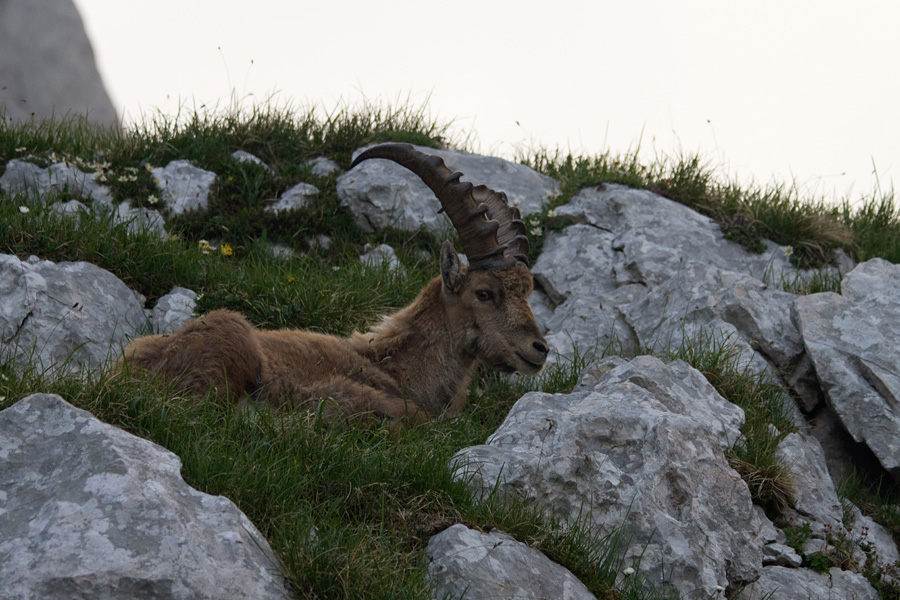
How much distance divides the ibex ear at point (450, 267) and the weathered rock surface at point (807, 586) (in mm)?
3282

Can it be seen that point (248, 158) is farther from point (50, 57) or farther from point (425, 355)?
point (50, 57)

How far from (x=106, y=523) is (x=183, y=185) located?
6.94 m

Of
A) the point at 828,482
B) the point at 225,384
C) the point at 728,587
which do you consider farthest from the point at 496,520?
the point at 828,482

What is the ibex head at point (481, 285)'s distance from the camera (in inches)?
293

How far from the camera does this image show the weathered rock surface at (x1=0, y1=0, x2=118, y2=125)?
2877 centimetres

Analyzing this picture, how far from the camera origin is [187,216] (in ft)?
32.8

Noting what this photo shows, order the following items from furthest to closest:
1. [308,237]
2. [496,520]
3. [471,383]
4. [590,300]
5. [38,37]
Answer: [38,37] → [308,237] → [590,300] → [471,383] → [496,520]

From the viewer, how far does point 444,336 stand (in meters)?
7.59

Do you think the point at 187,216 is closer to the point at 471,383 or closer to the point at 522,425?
the point at 471,383

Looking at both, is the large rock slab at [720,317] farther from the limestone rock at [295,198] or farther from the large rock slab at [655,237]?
the limestone rock at [295,198]

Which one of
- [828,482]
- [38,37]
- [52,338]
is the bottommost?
[52,338]

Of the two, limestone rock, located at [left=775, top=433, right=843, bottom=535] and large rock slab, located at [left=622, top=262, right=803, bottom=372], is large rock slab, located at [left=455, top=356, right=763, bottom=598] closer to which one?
limestone rock, located at [left=775, top=433, right=843, bottom=535]

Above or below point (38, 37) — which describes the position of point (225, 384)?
below

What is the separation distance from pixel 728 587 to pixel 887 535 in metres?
2.04
